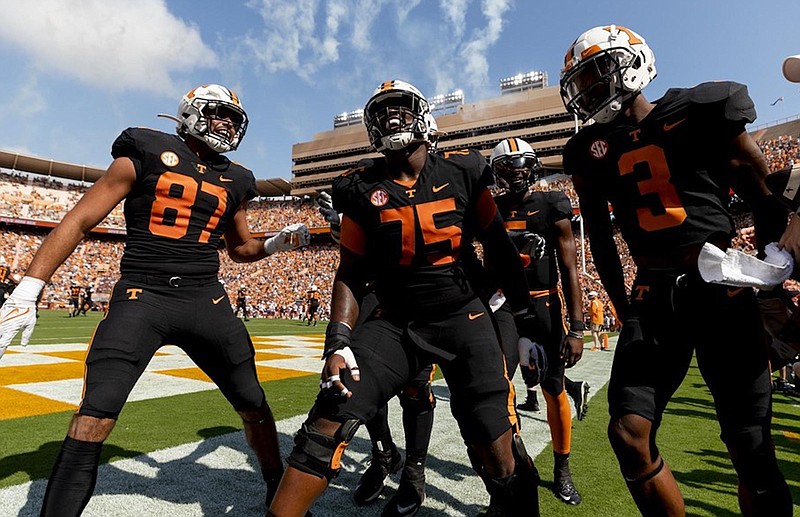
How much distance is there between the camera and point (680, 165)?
87.8 inches

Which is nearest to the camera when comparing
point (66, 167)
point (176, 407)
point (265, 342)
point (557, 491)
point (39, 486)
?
A: point (39, 486)

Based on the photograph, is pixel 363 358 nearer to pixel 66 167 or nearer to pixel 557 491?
pixel 557 491

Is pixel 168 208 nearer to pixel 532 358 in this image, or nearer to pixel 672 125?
pixel 532 358

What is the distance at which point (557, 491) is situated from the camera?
3.29m

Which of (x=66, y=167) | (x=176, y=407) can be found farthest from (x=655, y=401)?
(x=66, y=167)

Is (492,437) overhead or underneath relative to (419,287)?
underneath

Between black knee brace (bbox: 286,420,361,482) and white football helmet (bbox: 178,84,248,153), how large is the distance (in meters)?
1.91

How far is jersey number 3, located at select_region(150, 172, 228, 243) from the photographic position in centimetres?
280

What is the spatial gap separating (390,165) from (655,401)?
164 centimetres

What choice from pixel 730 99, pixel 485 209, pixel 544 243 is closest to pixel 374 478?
pixel 485 209

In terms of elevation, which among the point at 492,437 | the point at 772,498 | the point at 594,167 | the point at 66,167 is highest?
the point at 66,167

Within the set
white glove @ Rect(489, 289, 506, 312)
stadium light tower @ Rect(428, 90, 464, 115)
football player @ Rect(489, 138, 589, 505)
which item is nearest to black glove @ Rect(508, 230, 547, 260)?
football player @ Rect(489, 138, 589, 505)

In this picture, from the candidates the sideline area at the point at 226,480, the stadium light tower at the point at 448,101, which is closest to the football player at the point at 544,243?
the sideline area at the point at 226,480

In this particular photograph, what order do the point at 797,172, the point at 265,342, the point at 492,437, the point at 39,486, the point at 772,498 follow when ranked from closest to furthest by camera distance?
the point at 797,172
the point at 772,498
the point at 492,437
the point at 39,486
the point at 265,342
